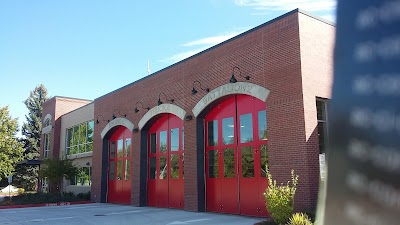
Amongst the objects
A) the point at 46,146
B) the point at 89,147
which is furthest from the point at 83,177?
the point at 46,146

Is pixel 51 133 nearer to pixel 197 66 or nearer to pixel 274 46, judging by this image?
pixel 197 66

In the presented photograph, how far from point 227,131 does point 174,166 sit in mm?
3925

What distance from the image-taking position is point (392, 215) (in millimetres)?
1269

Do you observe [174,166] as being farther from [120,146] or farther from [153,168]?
[120,146]

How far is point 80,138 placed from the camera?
29719 mm

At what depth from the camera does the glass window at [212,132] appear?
15.8 meters

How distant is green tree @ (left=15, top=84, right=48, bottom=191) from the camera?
2056 inches

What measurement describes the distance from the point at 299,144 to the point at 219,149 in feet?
14.1

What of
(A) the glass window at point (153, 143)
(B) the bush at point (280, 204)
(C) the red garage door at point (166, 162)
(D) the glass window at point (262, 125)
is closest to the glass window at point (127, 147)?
(C) the red garage door at point (166, 162)

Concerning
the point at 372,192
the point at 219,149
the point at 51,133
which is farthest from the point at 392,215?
the point at 51,133

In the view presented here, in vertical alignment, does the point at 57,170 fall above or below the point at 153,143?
below

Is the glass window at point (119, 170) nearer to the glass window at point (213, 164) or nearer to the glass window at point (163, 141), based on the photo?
the glass window at point (163, 141)

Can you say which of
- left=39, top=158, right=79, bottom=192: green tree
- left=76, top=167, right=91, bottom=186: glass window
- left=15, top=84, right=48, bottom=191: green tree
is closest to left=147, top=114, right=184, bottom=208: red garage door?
left=76, top=167, right=91, bottom=186: glass window

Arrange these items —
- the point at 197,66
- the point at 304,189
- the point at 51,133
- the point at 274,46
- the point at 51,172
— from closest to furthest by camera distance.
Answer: the point at 304,189 → the point at 274,46 → the point at 197,66 → the point at 51,172 → the point at 51,133
